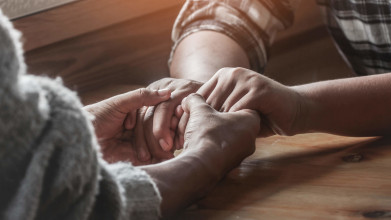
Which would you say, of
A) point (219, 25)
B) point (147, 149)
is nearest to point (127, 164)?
point (147, 149)

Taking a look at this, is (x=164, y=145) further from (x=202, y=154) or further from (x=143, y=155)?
(x=202, y=154)

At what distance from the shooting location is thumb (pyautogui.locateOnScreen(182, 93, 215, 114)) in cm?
88

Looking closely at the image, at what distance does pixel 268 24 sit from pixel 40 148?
1.00m

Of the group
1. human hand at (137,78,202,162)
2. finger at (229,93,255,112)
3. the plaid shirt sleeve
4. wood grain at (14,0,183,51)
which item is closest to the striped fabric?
the plaid shirt sleeve

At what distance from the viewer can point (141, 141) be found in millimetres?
1011

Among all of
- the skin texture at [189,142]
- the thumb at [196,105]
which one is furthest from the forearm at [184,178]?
the thumb at [196,105]

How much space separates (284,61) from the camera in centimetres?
180

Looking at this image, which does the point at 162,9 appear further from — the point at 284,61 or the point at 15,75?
the point at 15,75

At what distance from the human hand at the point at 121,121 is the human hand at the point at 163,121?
1 cm

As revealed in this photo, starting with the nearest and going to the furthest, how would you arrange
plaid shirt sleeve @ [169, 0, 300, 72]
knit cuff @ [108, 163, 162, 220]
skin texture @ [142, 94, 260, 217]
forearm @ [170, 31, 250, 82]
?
knit cuff @ [108, 163, 162, 220] → skin texture @ [142, 94, 260, 217] → forearm @ [170, 31, 250, 82] → plaid shirt sleeve @ [169, 0, 300, 72]

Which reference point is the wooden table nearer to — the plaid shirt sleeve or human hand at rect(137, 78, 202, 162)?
human hand at rect(137, 78, 202, 162)

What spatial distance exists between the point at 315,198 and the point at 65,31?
82 cm

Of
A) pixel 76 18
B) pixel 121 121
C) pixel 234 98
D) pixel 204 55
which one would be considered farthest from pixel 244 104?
pixel 76 18

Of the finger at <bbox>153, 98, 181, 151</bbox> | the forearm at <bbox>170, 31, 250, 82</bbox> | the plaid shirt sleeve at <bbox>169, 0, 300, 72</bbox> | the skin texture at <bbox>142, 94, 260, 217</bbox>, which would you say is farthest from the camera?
the plaid shirt sleeve at <bbox>169, 0, 300, 72</bbox>
